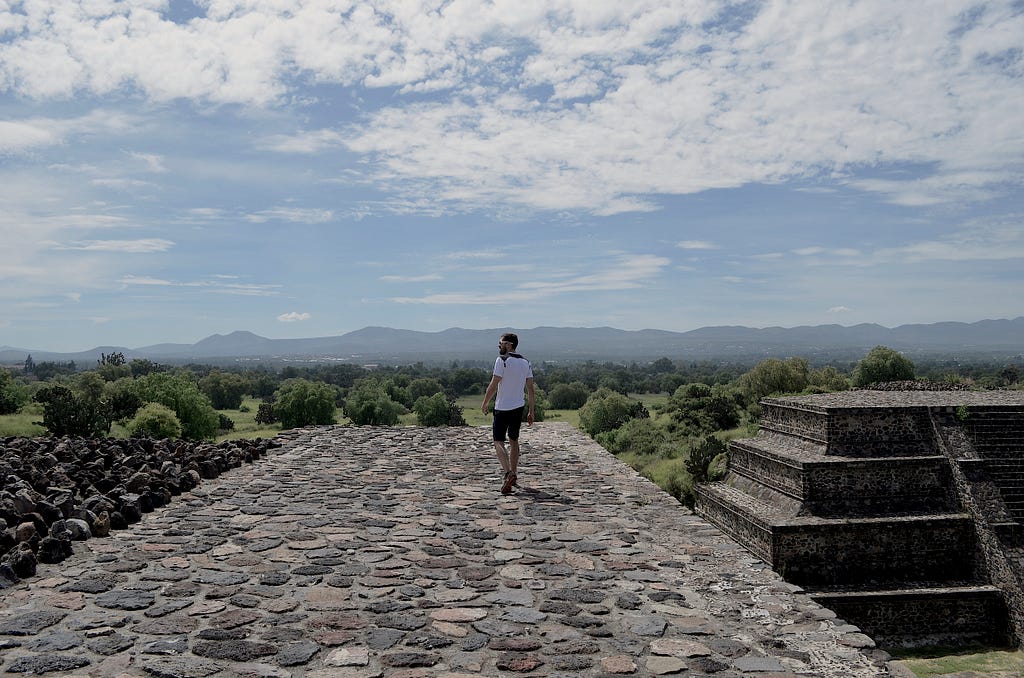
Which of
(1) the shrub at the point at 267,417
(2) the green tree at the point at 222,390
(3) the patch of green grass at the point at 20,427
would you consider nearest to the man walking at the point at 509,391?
(3) the patch of green grass at the point at 20,427

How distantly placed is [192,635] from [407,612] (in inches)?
54.1

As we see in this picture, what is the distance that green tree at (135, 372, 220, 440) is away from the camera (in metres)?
36.4

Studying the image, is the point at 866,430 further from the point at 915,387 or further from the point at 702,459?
the point at 702,459

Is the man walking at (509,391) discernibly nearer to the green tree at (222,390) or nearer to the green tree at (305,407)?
the green tree at (305,407)

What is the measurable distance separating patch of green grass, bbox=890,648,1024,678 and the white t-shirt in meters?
8.60

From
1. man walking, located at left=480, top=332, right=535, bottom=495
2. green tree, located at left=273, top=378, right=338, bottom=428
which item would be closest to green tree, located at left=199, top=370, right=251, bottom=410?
green tree, located at left=273, top=378, right=338, bottom=428

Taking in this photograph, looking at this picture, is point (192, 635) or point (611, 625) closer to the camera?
point (192, 635)

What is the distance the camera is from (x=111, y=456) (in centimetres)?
1035

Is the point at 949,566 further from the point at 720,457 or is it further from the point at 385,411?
the point at 385,411

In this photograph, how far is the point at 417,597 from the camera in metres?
5.18

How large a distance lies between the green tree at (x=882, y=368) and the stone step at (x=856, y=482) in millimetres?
40541

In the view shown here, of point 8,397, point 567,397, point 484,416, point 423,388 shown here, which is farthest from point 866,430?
point 423,388

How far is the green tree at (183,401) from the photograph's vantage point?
36.4 metres

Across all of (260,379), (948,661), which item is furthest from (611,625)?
(260,379)
